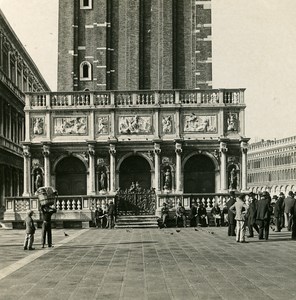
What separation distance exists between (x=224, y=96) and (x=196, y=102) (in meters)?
1.53

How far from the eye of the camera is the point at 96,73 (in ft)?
124

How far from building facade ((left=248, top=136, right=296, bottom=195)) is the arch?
47696 mm

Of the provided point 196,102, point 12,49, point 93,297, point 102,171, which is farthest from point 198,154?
point 93,297

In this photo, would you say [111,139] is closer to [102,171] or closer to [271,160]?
[102,171]

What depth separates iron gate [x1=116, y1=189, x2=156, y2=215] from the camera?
30531 millimetres

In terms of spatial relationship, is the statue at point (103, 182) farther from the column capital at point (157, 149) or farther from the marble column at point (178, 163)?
the marble column at point (178, 163)

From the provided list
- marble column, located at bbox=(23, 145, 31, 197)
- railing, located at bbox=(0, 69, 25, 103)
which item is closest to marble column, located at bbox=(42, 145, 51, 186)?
marble column, located at bbox=(23, 145, 31, 197)

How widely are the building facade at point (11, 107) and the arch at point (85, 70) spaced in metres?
5.80

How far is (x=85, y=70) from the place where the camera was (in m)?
38.1

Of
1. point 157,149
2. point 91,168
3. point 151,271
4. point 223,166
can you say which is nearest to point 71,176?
point 91,168

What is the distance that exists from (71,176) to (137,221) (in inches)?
222

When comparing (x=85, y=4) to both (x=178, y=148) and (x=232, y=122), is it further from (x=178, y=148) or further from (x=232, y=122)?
(x=232, y=122)

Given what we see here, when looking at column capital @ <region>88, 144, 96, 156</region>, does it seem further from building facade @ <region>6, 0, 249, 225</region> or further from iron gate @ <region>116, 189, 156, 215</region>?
iron gate @ <region>116, 189, 156, 215</region>

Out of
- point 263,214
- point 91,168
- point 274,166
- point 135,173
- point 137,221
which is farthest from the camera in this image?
point 274,166
